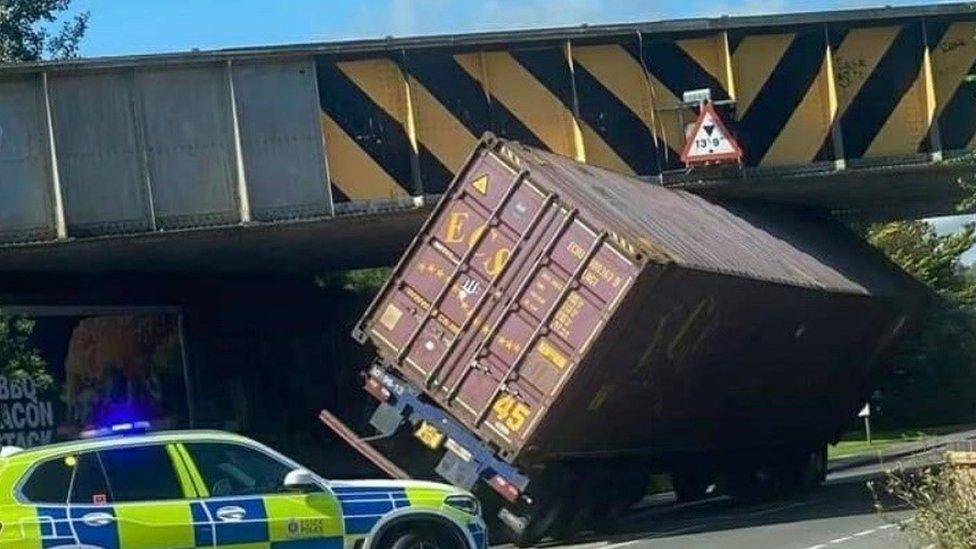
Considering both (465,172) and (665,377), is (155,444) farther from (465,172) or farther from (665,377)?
(665,377)

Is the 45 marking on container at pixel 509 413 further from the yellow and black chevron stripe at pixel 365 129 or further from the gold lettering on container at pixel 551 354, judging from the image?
the yellow and black chevron stripe at pixel 365 129

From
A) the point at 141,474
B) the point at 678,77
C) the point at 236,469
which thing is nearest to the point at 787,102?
the point at 678,77

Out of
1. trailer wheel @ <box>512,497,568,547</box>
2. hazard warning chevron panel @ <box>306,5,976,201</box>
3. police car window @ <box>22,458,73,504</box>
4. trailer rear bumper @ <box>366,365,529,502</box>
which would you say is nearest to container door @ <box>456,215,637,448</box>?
trailer rear bumper @ <box>366,365,529,502</box>

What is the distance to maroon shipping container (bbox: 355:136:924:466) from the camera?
1892cm

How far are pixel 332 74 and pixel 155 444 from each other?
10.6m

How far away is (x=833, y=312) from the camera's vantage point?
992 inches

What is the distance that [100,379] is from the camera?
26906mm

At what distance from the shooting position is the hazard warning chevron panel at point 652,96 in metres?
23.0

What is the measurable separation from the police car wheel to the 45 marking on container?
553cm

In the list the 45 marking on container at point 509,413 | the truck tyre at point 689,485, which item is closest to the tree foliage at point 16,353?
the 45 marking on container at point 509,413

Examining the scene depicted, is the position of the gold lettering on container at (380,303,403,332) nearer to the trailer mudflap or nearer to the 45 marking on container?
the trailer mudflap

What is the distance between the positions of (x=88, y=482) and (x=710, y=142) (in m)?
13.1

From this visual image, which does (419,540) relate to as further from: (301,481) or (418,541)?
(301,481)

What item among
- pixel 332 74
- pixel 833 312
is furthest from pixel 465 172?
pixel 833 312
